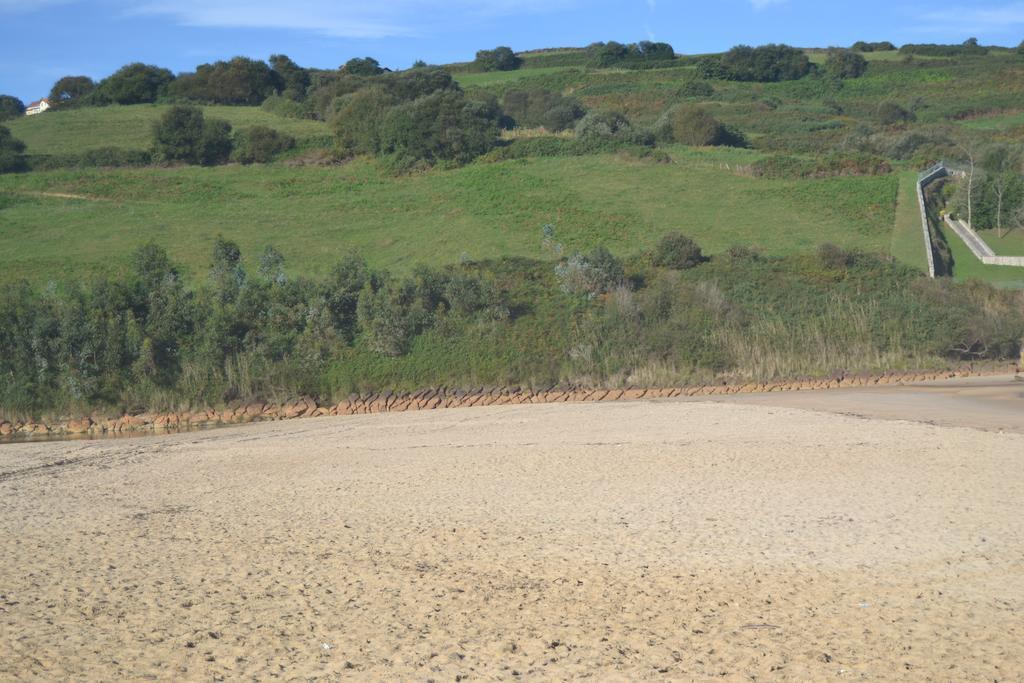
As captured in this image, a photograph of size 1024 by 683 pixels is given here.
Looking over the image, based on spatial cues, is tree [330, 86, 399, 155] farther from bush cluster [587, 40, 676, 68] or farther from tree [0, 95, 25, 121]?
bush cluster [587, 40, 676, 68]

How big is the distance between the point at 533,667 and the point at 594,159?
44.0 metres

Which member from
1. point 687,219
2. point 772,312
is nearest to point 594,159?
point 687,219

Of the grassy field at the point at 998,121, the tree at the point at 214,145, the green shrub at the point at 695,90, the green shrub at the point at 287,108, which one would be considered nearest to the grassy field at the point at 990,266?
the grassy field at the point at 998,121

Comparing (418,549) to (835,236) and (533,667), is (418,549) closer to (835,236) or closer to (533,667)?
(533,667)

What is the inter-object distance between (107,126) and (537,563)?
57.6m

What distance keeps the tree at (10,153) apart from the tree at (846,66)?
73.5 metres

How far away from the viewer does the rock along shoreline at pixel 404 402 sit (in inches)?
925

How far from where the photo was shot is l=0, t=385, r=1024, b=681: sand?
709 cm

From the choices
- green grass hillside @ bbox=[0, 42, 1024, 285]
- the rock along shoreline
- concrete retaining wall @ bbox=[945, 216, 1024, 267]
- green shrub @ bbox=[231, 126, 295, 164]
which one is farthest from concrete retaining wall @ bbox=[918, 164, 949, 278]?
green shrub @ bbox=[231, 126, 295, 164]

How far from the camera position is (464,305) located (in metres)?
27.7

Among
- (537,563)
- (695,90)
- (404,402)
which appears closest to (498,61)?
(695,90)

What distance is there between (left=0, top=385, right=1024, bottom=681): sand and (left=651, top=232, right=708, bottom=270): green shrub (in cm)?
1770

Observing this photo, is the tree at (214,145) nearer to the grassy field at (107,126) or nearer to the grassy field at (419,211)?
the grassy field at (419,211)

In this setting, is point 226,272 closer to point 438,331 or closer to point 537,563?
point 438,331
